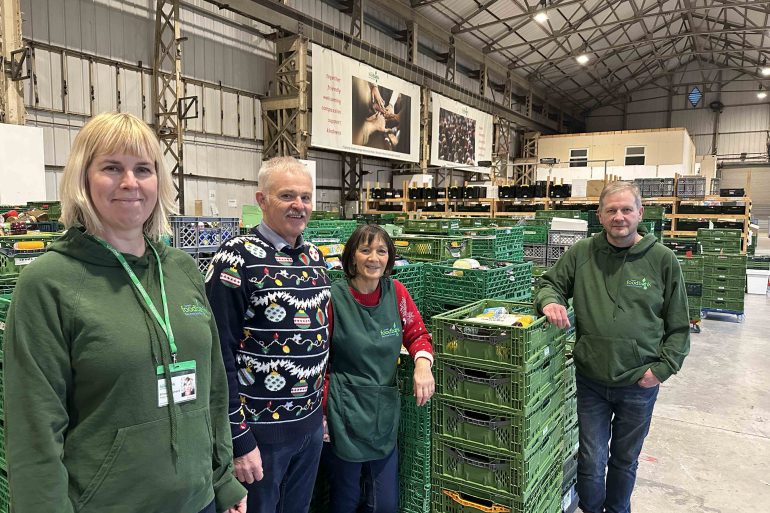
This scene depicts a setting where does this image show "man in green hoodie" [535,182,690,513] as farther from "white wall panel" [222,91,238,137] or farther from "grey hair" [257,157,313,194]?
"white wall panel" [222,91,238,137]

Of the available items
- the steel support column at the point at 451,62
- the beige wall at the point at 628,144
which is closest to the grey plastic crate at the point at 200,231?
the steel support column at the point at 451,62

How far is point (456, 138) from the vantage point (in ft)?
62.2

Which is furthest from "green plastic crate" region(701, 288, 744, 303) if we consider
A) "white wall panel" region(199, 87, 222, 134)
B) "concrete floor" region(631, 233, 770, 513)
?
"white wall panel" region(199, 87, 222, 134)

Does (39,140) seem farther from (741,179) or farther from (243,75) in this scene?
(741,179)

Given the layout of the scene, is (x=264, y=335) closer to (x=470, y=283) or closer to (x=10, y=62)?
(x=470, y=283)

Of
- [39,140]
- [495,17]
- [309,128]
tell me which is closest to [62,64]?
[39,140]

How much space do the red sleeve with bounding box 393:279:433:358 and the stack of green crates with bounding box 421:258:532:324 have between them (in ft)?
3.57

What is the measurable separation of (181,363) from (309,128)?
12.2 m

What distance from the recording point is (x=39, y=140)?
783 centimetres

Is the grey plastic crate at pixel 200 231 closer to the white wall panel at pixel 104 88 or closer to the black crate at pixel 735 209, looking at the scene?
the white wall panel at pixel 104 88

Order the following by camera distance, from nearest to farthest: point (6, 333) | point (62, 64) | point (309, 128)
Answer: point (6, 333)
point (62, 64)
point (309, 128)

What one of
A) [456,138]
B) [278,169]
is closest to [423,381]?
[278,169]

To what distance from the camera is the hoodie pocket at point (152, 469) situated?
1155 mm

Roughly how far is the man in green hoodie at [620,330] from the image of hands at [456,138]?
16.0 metres
